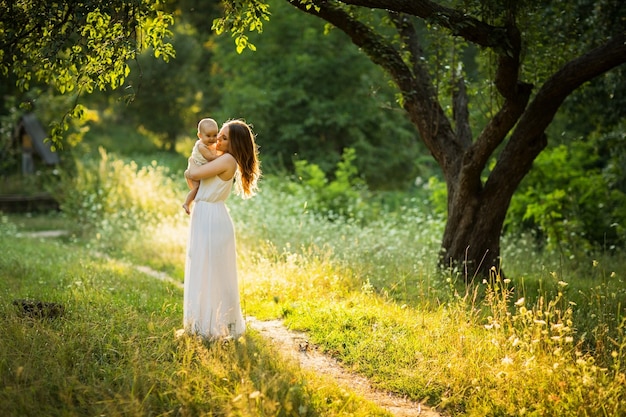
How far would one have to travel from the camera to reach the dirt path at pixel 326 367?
5.08 m

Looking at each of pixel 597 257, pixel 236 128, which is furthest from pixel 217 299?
pixel 597 257

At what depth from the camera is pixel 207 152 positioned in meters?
6.04

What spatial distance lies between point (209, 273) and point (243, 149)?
1252 mm

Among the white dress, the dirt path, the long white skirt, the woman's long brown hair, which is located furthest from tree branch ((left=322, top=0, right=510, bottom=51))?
the dirt path

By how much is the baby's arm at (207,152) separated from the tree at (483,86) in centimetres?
116

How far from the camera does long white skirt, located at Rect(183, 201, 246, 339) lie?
19.5 feet

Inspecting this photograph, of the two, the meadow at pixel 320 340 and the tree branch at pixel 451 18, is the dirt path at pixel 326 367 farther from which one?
the tree branch at pixel 451 18

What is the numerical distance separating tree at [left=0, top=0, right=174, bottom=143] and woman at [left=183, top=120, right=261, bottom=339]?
1259mm

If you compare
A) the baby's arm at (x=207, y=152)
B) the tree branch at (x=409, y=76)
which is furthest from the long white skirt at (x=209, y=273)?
the tree branch at (x=409, y=76)

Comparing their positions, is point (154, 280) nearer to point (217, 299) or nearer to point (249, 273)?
point (249, 273)

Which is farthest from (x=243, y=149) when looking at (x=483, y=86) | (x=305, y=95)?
(x=305, y=95)

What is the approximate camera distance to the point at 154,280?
8.92 m

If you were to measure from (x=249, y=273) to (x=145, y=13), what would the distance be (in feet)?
12.5

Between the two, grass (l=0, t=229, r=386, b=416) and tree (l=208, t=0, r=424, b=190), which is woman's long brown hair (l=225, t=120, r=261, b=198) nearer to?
grass (l=0, t=229, r=386, b=416)
